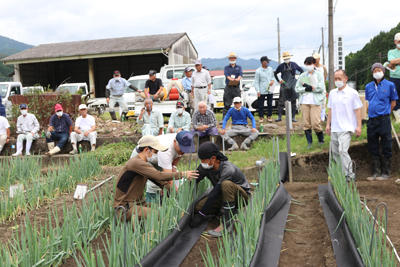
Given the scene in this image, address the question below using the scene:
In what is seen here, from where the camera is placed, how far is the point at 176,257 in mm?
3346

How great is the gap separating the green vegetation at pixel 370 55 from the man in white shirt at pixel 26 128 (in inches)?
1324

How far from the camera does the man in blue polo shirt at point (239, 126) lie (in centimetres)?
720

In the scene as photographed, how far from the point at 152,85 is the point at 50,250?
20.3 feet

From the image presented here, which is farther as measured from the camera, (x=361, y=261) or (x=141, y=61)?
(x=141, y=61)

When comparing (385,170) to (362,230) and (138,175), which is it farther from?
(138,175)

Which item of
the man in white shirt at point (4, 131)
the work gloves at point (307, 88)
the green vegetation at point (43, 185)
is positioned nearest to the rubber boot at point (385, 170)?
the work gloves at point (307, 88)

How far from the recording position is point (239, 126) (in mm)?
7367

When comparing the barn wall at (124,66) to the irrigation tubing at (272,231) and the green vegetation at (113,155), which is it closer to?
the green vegetation at (113,155)

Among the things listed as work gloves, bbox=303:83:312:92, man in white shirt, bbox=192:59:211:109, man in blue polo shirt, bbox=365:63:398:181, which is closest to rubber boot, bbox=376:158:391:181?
man in blue polo shirt, bbox=365:63:398:181

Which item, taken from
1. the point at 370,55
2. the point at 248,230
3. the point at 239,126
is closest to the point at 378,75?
the point at 239,126

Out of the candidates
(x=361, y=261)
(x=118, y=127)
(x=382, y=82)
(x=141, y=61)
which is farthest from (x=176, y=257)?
(x=141, y=61)

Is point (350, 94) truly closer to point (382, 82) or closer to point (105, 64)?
point (382, 82)

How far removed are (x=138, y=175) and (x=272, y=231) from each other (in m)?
1.40

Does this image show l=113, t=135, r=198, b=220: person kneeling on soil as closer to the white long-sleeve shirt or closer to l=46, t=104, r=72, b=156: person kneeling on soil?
l=46, t=104, r=72, b=156: person kneeling on soil
